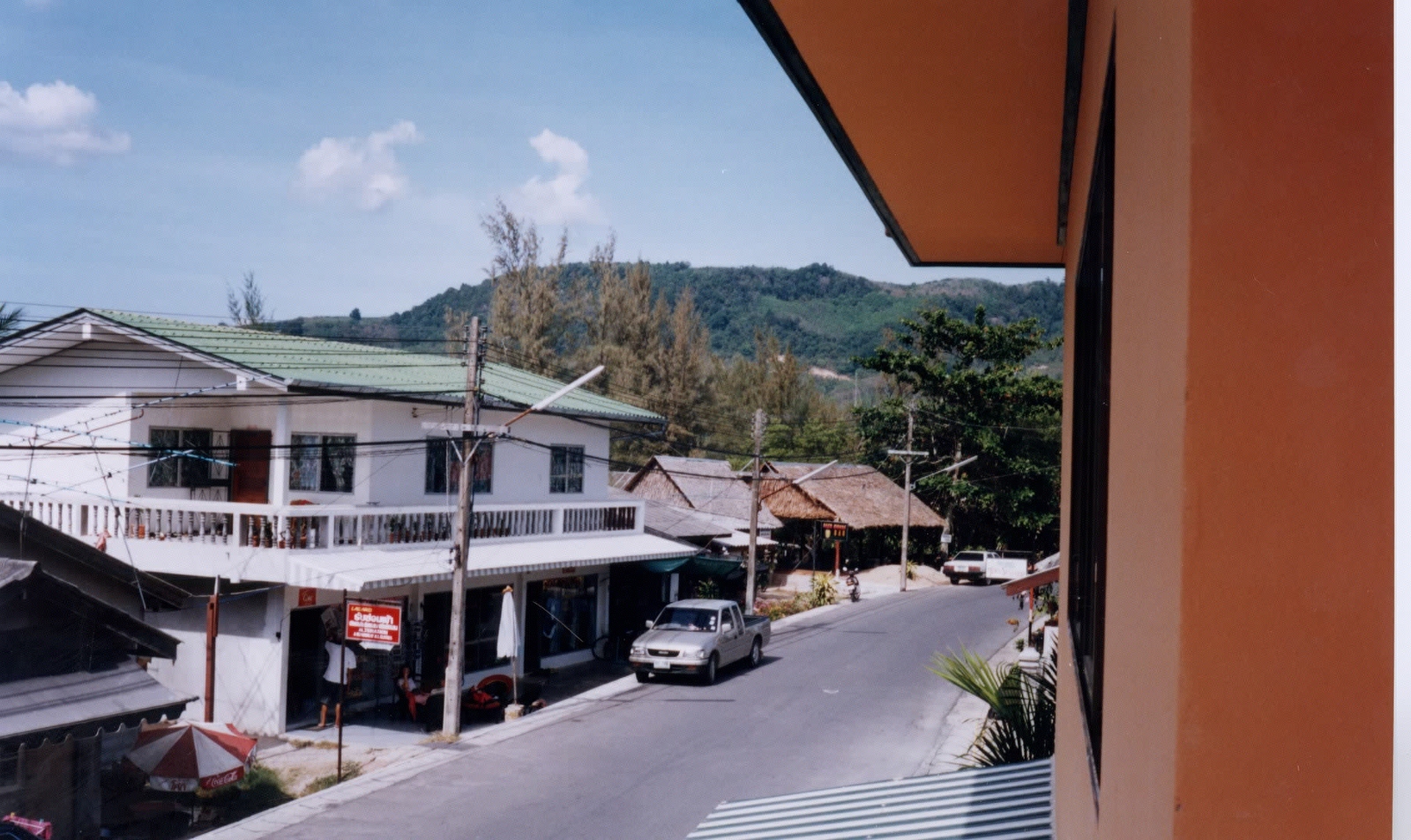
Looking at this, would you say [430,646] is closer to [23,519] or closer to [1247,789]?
[23,519]

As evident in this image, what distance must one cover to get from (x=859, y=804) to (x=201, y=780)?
32.0ft

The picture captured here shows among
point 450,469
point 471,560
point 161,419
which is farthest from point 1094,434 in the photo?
point 450,469

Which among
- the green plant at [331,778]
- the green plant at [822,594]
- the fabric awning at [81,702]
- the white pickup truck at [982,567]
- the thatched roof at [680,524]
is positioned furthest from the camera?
the white pickup truck at [982,567]

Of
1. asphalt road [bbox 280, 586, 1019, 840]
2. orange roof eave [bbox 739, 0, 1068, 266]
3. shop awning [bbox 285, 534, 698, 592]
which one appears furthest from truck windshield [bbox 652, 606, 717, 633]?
orange roof eave [bbox 739, 0, 1068, 266]

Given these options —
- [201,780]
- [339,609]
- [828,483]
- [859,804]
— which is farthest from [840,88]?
[828,483]

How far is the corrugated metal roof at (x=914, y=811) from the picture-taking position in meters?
4.41

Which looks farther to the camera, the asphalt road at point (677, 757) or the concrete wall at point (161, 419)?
the concrete wall at point (161, 419)

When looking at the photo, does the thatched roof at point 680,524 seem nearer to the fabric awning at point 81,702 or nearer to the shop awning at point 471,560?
the shop awning at point 471,560

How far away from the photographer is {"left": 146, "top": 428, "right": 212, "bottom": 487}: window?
62.3 ft

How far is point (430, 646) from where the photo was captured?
20891 mm

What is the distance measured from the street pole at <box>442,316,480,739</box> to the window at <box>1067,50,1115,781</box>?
14472 mm

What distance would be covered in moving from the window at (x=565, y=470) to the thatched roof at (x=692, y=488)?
13003 millimetres

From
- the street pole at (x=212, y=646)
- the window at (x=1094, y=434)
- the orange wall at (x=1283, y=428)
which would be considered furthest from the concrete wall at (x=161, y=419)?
the orange wall at (x=1283, y=428)

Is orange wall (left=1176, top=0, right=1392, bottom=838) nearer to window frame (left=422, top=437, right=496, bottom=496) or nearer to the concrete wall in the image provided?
the concrete wall
